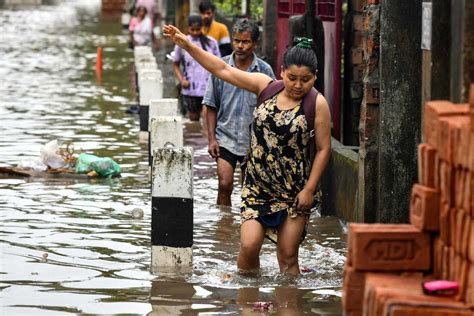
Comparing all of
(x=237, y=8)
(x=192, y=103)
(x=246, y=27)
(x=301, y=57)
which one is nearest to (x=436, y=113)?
(x=301, y=57)

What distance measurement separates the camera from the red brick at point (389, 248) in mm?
6133

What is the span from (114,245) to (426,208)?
4.77 meters

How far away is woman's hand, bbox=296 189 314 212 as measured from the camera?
8.66 meters

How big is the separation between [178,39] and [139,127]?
9.32 meters

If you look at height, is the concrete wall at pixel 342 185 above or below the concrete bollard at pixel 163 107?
below

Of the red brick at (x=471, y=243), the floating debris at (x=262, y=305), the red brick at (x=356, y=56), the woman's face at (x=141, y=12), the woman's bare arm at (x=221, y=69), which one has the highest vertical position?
the woman's bare arm at (x=221, y=69)

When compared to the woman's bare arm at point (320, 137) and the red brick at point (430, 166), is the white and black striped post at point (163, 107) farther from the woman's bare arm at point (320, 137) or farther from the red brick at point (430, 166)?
the red brick at point (430, 166)

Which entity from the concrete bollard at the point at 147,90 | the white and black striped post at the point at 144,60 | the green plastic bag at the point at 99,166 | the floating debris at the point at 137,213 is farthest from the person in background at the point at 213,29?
the floating debris at the point at 137,213

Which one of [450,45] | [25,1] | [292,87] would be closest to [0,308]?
[292,87]

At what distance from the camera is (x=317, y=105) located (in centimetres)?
867

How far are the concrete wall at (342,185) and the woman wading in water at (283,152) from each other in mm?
2007

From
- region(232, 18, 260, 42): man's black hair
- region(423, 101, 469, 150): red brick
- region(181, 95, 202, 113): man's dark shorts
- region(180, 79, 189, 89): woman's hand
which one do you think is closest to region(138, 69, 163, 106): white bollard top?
region(180, 79, 189, 89): woman's hand

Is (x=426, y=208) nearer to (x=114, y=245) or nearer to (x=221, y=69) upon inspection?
(x=221, y=69)

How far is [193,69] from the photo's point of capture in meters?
17.7
